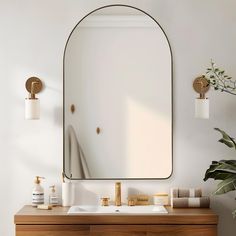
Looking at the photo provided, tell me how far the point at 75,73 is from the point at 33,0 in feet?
1.86

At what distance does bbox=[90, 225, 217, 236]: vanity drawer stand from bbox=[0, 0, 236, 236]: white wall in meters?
0.46

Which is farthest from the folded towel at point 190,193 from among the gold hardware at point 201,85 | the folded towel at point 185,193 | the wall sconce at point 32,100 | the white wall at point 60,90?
the wall sconce at point 32,100

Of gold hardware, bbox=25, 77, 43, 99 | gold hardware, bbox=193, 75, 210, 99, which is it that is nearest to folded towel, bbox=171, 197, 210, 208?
gold hardware, bbox=193, 75, 210, 99

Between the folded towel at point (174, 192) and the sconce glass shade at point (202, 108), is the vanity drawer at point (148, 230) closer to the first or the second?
the folded towel at point (174, 192)

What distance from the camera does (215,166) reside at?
3.64 meters

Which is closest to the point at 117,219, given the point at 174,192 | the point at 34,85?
the point at 174,192

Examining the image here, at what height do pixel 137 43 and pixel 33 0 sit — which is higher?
pixel 33 0

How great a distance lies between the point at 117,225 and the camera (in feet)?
11.6

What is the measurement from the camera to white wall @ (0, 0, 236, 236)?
3988mm

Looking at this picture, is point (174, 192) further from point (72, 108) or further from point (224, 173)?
point (72, 108)

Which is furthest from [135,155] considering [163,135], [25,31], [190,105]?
[25,31]

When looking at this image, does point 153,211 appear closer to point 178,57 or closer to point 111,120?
point 111,120

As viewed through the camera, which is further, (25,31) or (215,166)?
(25,31)

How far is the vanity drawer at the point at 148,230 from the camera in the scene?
11.6 feet
